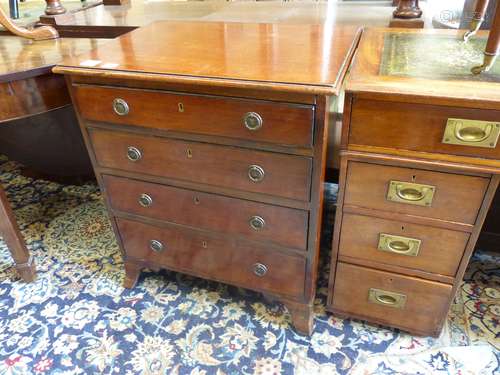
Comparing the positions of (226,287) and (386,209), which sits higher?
(386,209)

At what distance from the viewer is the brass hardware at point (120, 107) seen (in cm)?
109

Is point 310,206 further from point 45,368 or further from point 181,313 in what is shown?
point 45,368

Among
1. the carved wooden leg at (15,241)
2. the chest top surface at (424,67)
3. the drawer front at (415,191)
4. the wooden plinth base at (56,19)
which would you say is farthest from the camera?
the wooden plinth base at (56,19)

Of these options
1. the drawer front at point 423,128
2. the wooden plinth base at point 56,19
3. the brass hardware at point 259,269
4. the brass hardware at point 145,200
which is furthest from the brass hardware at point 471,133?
the wooden plinth base at point 56,19

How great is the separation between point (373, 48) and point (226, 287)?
1006 mm

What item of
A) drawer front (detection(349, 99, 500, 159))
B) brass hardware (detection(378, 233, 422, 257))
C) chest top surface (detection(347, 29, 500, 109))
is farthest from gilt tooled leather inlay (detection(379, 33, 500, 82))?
brass hardware (detection(378, 233, 422, 257))

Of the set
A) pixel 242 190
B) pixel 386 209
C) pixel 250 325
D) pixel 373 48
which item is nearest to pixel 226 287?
pixel 250 325

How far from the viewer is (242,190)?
113 cm

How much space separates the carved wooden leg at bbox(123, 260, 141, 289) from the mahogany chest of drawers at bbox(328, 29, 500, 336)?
0.75 meters

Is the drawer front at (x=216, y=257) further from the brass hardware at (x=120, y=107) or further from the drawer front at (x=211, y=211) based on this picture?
the brass hardware at (x=120, y=107)

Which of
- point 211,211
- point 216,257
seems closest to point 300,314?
point 216,257

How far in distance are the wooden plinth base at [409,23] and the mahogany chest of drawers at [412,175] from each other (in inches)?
5.2

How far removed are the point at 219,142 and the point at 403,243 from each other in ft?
1.97

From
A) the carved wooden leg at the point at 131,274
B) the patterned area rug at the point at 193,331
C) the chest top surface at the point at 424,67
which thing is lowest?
the patterned area rug at the point at 193,331
